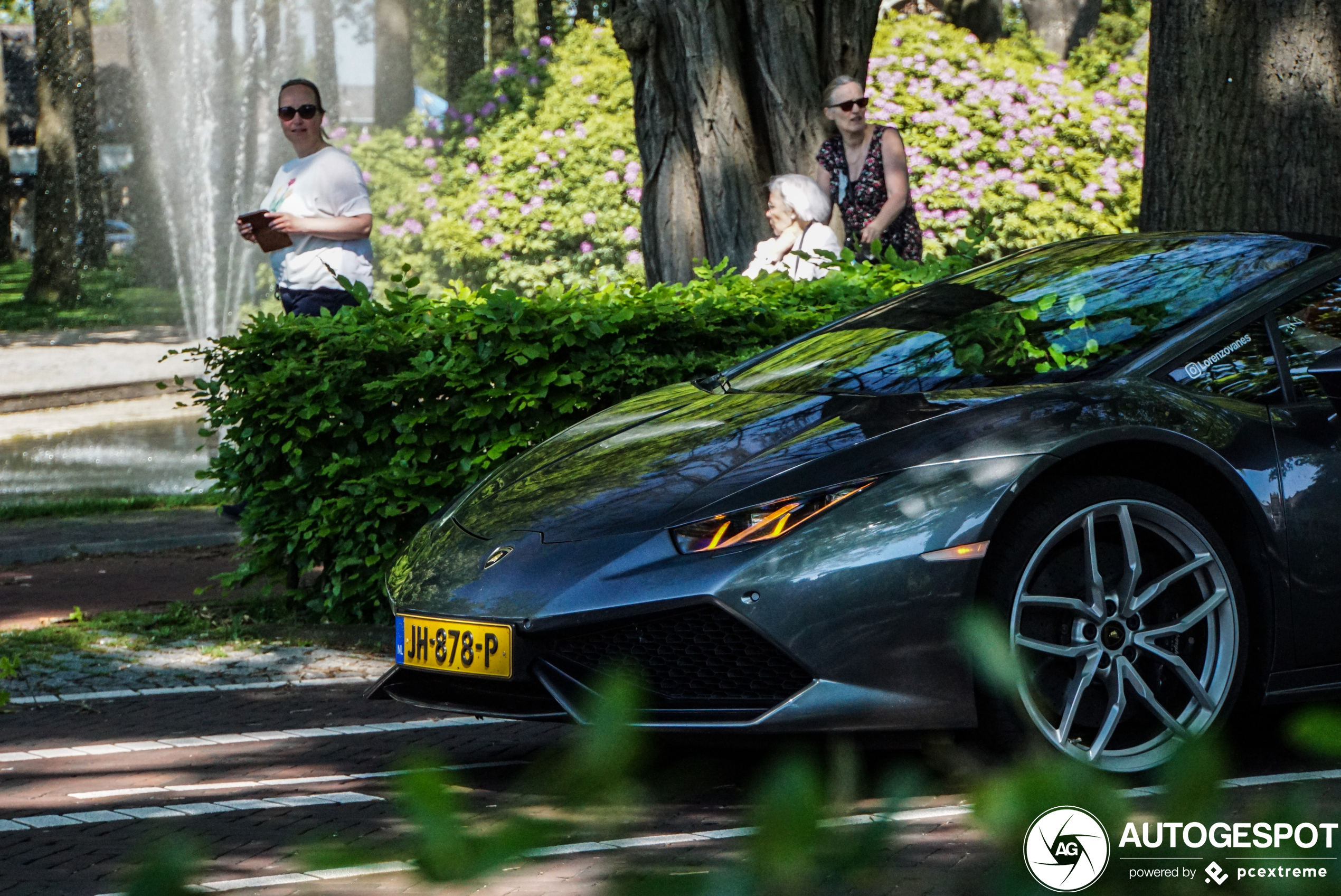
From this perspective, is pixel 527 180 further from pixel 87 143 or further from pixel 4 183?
pixel 4 183

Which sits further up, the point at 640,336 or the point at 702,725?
the point at 640,336

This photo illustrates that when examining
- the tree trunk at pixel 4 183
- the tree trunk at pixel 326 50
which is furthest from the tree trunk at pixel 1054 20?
the tree trunk at pixel 4 183

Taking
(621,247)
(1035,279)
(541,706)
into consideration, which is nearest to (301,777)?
(541,706)

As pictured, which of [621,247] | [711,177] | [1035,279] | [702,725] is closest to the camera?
[702,725]

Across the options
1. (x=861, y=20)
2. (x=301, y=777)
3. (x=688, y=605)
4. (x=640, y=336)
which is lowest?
(x=301, y=777)

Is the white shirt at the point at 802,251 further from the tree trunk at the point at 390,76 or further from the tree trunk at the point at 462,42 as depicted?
the tree trunk at the point at 390,76

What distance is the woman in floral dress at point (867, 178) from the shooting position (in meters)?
8.51

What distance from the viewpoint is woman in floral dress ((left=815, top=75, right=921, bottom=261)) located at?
8.51 metres

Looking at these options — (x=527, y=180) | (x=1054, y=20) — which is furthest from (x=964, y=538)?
(x=1054, y=20)

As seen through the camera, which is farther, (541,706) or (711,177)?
(711,177)

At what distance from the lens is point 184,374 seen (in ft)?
56.9

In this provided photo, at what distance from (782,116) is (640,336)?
3.91 metres

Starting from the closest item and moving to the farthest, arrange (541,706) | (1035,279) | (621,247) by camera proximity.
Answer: (541,706)
(1035,279)
(621,247)

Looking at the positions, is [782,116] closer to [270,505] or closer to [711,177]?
[711,177]
